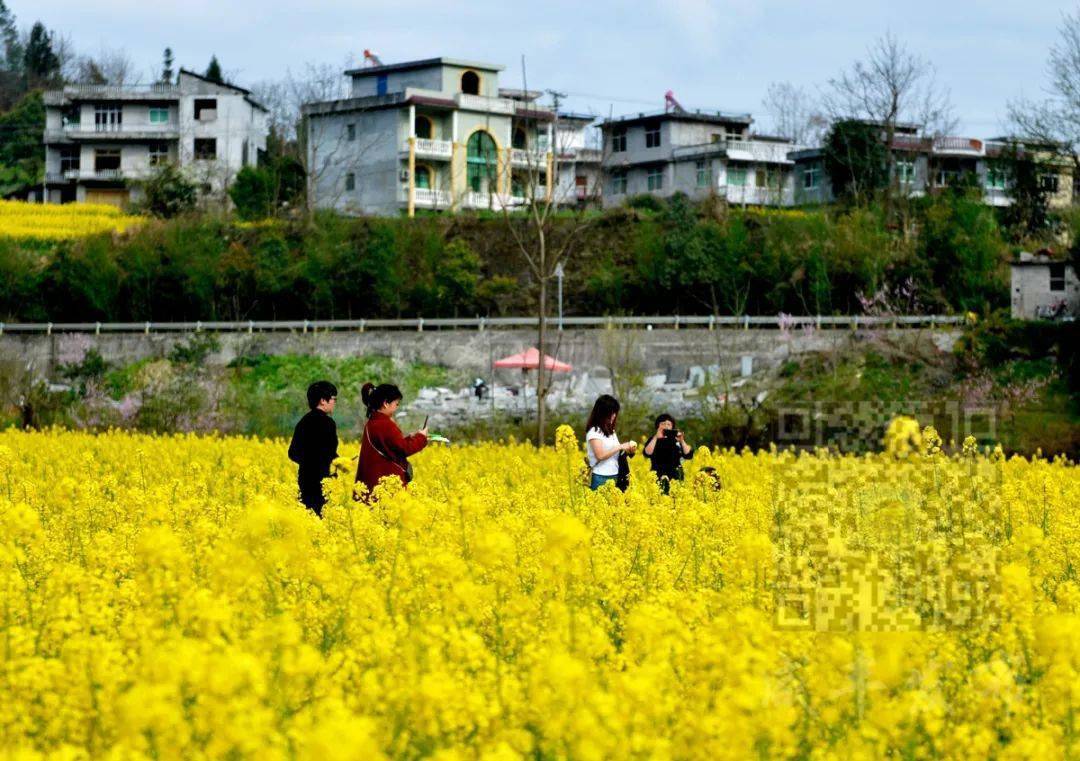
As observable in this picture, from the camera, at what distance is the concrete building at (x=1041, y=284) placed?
39.7m

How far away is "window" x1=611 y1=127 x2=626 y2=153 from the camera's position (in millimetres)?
72500

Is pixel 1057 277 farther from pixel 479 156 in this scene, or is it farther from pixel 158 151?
pixel 158 151

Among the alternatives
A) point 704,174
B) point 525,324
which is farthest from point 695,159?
point 525,324

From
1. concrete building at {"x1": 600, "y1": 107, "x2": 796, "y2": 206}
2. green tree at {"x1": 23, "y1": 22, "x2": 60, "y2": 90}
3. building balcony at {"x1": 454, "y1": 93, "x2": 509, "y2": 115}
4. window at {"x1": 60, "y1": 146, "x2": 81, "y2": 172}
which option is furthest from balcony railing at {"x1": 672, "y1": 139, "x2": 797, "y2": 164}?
green tree at {"x1": 23, "y1": 22, "x2": 60, "y2": 90}

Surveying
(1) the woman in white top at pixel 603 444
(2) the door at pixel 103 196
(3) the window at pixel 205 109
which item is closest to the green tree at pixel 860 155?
(3) the window at pixel 205 109

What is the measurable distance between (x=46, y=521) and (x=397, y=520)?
A: 2.69 meters

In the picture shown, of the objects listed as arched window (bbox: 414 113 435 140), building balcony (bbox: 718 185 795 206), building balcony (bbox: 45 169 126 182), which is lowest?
building balcony (bbox: 718 185 795 206)

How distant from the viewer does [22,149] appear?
250 feet

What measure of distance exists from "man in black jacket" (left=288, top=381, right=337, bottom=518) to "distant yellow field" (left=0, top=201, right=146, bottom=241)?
43690 millimetres

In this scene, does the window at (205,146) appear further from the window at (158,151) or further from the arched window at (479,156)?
the arched window at (479,156)

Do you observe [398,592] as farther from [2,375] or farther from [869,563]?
[2,375]

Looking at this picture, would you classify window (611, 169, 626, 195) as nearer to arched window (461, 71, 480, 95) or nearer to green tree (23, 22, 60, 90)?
arched window (461, 71, 480, 95)

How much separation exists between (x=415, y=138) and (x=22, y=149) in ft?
74.8

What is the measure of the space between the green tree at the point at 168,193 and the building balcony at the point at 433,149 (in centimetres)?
775
